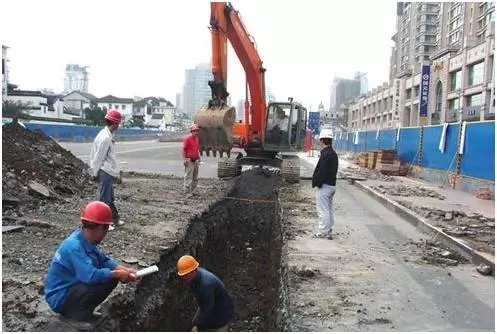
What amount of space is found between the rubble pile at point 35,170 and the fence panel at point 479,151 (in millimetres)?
10369

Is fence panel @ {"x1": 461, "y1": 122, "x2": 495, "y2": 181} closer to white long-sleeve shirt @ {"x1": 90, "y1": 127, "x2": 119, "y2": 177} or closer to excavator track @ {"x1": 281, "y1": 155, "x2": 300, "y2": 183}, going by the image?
excavator track @ {"x1": 281, "y1": 155, "x2": 300, "y2": 183}

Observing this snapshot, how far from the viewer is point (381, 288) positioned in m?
5.52

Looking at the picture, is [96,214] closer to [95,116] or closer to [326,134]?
[326,134]

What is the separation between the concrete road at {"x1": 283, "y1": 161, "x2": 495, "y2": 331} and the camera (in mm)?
4570

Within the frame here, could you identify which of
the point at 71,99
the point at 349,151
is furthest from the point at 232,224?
the point at 71,99

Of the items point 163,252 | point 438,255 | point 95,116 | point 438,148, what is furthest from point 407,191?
point 95,116

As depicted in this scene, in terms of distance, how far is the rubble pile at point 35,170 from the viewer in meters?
8.82

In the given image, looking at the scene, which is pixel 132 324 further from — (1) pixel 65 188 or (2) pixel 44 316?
(1) pixel 65 188

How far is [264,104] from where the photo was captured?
16.3 metres

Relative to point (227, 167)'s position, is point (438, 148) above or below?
above

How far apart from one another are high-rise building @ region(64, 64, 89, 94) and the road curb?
109 metres

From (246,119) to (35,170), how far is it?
7.85 meters

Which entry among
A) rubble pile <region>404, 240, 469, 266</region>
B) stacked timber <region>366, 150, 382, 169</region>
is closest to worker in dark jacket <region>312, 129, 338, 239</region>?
rubble pile <region>404, 240, 469, 266</region>

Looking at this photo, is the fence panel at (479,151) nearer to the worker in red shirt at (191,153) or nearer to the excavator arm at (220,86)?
the excavator arm at (220,86)
